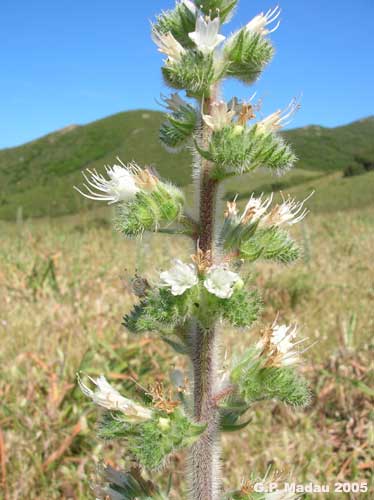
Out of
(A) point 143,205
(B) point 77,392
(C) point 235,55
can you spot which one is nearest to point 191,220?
(A) point 143,205

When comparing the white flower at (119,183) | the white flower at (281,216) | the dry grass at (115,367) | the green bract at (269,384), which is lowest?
the dry grass at (115,367)

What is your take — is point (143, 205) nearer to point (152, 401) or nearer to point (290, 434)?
point (152, 401)

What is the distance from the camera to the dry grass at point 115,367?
338 cm

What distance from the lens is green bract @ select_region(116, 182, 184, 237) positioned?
2.15m

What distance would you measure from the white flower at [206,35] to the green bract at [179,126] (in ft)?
0.77

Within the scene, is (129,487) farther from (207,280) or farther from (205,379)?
(207,280)

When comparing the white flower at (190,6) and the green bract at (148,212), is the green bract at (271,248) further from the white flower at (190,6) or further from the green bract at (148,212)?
the white flower at (190,6)

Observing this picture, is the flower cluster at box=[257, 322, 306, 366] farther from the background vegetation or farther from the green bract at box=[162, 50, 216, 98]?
the green bract at box=[162, 50, 216, 98]

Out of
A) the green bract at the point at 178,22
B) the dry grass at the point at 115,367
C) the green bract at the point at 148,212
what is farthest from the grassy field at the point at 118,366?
the green bract at the point at 178,22

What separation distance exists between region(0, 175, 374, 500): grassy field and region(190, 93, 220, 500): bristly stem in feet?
1.41

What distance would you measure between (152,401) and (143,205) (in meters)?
0.79

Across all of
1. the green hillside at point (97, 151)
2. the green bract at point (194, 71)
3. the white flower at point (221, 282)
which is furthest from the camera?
the green hillside at point (97, 151)

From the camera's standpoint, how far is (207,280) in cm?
201

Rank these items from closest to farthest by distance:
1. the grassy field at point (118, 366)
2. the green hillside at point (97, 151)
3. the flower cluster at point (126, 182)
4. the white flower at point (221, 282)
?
the white flower at point (221, 282) → the flower cluster at point (126, 182) → the grassy field at point (118, 366) → the green hillside at point (97, 151)
